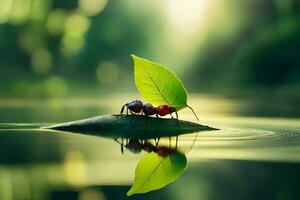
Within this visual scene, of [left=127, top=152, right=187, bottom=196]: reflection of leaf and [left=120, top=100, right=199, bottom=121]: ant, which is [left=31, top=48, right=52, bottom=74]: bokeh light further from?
[left=127, top=152, right=187, bottom=196]: reflection of leaf

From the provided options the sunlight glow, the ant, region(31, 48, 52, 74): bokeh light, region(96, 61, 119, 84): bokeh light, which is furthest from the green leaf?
region(96, 61, 119, 84): bokeh light

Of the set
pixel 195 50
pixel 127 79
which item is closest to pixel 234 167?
pixel 195 50

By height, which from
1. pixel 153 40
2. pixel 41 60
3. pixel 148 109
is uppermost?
pixel 153 40

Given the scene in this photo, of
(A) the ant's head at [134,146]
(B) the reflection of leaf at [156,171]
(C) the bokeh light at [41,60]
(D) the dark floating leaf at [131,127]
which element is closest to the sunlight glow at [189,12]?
(C) the bokeh light at [41,60]

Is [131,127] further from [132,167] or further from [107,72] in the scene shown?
[107,72]

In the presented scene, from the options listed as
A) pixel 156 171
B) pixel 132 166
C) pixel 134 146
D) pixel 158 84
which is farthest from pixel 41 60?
pixel 156 171

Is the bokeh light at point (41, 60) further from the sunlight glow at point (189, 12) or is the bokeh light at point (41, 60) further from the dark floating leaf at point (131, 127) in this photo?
the dark floating leaf at point (131, 127)

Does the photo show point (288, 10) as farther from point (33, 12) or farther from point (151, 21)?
point (33, 12)
